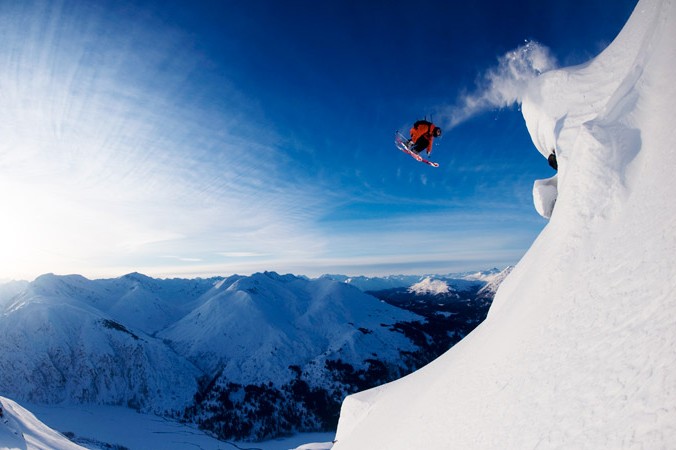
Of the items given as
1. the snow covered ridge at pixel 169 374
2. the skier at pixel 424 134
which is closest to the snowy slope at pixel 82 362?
the snow covered ridge at pixel 169 374

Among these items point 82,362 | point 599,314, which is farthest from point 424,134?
point 82,362

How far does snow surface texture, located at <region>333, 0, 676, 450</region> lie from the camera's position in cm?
552

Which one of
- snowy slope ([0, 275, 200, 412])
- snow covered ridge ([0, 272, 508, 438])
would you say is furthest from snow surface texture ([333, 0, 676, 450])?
snowy slope ([0, 275, 200, 412])

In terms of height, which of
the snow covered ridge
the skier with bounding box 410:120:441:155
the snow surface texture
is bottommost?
the snow covered ridge

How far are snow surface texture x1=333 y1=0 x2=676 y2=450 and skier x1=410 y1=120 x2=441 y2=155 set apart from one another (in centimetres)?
860

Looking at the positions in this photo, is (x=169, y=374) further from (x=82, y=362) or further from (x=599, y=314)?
(x=599, y=314)

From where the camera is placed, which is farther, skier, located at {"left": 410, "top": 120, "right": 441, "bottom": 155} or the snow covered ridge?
the snow covered ridge

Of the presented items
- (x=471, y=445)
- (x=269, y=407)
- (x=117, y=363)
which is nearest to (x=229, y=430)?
(x=269, y=407)

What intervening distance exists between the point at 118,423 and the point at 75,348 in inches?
2184

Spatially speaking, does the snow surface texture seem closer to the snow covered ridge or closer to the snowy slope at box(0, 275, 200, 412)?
the snow covered ridge

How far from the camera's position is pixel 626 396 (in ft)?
17.2

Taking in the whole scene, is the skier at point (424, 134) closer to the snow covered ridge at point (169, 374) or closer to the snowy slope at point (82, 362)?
the snow covered ridge at point (169, 374)

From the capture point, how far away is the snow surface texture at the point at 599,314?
217 inches

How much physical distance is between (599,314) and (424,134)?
18.1m
